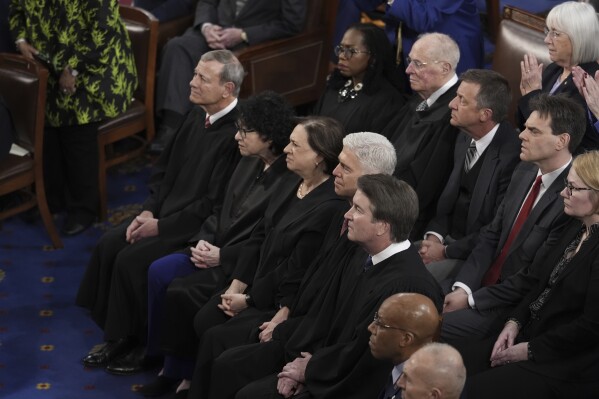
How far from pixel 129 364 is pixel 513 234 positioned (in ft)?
6.63

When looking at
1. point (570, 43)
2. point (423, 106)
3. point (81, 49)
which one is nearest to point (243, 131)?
point (423, 106)

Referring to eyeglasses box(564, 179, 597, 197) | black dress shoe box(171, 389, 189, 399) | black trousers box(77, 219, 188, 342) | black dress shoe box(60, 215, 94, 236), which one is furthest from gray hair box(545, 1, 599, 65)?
black dress shoe box(60, 215, 94, 236)

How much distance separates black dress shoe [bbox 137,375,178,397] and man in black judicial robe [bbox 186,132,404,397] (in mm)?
541

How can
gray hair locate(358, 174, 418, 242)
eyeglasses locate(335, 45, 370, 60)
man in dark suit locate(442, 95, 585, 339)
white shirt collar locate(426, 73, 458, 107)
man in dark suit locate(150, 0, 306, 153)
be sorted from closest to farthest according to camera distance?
gray hair locate(358, 174, 418, 242), man in dark suit locate(442, 95, 585, 339), white shirt collar locate(426, 73, 458, 107), eyeglasses locate(335, 45, 370, 60), man in dark suit locate(150, 0, 306, 153)

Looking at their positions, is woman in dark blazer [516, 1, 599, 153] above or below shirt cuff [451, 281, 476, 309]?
above

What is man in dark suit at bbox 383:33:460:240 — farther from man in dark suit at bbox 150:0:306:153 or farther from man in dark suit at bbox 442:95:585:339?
man in dark suit at bbox 150:0:306:153

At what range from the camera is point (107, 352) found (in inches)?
224

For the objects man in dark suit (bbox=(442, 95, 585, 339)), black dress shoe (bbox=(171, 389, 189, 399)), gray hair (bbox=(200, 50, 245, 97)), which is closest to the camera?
man in dark suit (bbox=(442, 95, 585, 339))

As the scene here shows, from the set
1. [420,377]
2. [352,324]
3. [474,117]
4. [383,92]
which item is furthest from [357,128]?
[420,377]

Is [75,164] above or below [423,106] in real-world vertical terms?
below

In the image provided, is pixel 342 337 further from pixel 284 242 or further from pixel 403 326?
pixel 284 242

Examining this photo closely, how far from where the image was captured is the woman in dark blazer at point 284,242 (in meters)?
5.03

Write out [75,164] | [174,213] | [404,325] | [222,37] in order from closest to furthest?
[404,325]
[174,213]
[75,164]
[222,37]

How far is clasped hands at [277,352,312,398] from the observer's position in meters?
4.48
